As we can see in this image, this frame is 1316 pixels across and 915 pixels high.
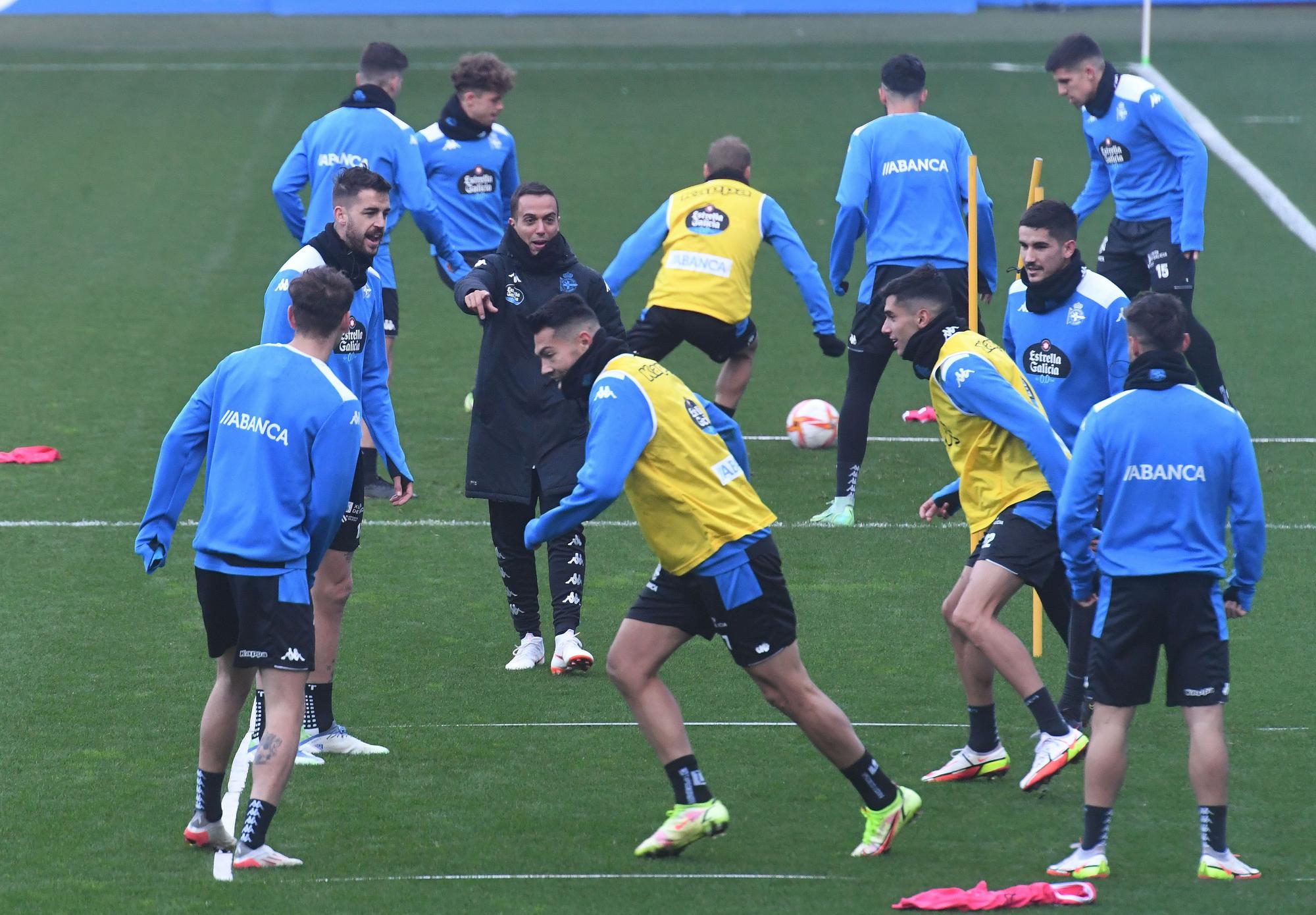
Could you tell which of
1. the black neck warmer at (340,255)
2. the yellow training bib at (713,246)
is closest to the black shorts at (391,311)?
the yellow training bib at (713,246)

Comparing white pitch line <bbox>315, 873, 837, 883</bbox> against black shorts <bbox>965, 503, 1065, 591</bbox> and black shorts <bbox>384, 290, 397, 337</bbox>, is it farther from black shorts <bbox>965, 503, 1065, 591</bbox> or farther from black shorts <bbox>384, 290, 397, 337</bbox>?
black shorts <bbox>384, 290, 397, 337</bbox>

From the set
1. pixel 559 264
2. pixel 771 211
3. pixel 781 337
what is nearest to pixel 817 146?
pixel 781 337

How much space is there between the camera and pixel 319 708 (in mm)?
6996

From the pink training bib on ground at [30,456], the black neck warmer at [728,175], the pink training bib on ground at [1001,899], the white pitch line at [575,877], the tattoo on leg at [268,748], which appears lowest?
the white pitch line at [575,877]

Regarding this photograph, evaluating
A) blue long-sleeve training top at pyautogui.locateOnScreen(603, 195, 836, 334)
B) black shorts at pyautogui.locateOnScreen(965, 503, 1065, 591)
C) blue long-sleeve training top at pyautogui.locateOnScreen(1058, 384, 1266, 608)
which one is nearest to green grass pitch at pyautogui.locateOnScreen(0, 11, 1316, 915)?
black shorts at pyautogui.locateOnScreen(965, 503, 1065, 591)

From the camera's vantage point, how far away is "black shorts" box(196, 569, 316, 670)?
5.78 m

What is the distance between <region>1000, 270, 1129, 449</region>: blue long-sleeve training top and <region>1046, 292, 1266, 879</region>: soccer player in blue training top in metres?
1.25

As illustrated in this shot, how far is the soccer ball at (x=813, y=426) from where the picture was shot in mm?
11570

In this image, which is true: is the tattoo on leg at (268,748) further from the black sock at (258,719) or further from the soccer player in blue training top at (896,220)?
the soccer player in blue training top at (896,220)

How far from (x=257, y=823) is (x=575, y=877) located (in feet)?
3.45

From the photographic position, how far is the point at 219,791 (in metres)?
6.00

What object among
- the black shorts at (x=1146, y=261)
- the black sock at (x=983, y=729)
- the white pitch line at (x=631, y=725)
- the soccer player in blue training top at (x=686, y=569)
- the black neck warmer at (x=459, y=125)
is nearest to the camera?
the soccer player in blue training top at (x=686, y=569)

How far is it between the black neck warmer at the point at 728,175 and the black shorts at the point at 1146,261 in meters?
2.43

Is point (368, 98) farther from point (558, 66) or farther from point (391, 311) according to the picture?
point (558, 66)
